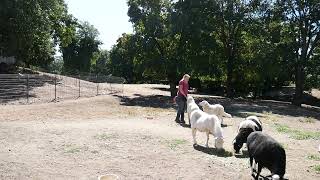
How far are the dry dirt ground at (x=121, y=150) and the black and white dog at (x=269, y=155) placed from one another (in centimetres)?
76

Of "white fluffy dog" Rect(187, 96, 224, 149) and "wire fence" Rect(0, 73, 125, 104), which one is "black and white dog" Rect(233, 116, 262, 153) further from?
"wire fence" Rect(0, 73, 125, 104)

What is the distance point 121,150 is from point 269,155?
4.55 m

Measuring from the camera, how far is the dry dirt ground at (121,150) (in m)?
9.96

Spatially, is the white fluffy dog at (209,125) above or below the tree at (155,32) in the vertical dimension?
below

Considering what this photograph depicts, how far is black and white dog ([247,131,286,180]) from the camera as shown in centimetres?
873

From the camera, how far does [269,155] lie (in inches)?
353

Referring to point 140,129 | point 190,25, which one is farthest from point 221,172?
point 190,25

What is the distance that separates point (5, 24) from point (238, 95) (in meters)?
24.0

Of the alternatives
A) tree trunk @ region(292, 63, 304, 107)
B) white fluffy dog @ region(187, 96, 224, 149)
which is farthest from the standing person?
tree trunk @ region(292, 63, 304, 107)

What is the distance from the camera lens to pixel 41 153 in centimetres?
1142

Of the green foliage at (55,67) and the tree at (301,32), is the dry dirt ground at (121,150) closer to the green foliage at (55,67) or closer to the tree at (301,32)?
the tree at (301,32)

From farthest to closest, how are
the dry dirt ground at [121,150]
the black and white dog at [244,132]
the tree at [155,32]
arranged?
the tree at [155,32] → the black and white dog at [244,132] → the dry dirt ground at [121,150]

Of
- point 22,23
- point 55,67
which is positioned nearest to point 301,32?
point 22,23

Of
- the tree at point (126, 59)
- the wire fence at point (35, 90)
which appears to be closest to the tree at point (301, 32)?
the tree at point (126, 59)
